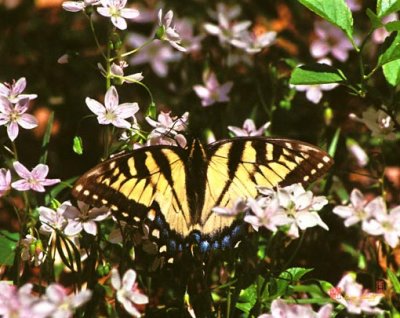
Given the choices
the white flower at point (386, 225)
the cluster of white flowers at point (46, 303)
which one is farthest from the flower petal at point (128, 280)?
the white flower at point (386, 225)

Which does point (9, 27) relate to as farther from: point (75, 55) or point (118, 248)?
Result: point (118, 248)

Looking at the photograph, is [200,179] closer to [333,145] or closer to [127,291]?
[127,291]

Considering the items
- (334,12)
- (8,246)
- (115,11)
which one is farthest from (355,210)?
(8,246)

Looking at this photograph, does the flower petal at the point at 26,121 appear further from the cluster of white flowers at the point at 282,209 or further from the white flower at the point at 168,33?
the cluster of white flowers at the point at 282,209

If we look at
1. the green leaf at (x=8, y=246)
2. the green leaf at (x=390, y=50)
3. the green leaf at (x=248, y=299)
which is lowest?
the green leaf at (x=8, y=246)

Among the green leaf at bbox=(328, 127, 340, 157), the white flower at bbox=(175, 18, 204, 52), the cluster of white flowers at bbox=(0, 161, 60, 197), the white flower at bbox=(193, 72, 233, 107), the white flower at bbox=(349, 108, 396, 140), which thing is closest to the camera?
the cluster of white flowers at bbox=(0, 161, 60, 197)

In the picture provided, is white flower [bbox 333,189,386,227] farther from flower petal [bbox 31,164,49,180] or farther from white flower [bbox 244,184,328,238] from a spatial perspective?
flower petal [bbox 31,164,49,180]

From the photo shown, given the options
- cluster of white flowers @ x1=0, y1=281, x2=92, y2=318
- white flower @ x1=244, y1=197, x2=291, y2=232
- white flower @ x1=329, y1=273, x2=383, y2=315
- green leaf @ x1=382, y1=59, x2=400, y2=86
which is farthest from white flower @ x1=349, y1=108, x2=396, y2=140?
cluster of white flowers @ x1=0, y1=281, x2=92, y2=318
